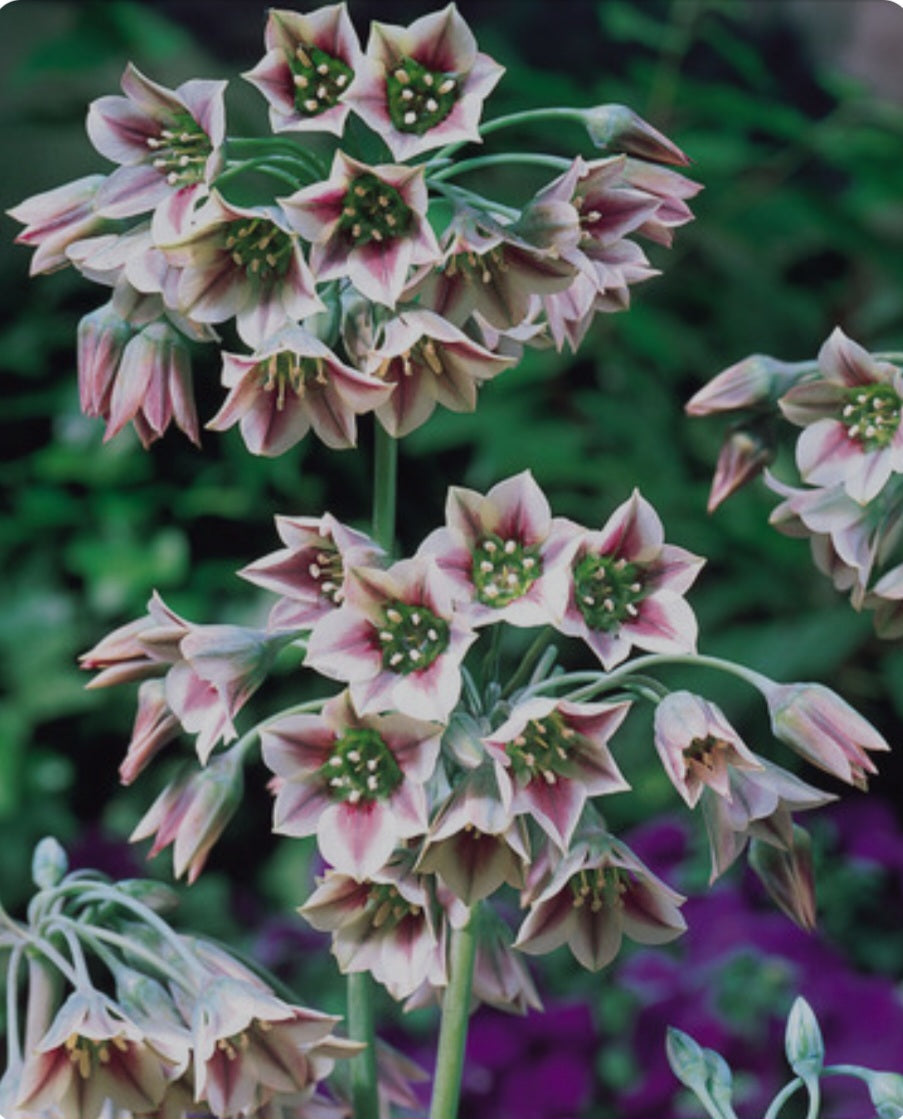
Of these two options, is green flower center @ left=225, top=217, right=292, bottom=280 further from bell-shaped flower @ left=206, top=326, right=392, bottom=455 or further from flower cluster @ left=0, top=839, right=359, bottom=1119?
flower cluster @ left=0, top=839, right=359, bottom=1119

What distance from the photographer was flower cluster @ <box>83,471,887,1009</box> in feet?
2.18

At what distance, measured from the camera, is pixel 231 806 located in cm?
75

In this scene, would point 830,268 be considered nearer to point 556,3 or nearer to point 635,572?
point 556,3

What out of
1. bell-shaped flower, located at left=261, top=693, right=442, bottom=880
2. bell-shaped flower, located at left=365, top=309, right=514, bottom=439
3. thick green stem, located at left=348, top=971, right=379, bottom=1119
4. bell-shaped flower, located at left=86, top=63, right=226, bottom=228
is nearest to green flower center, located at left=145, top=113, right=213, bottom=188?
bell-shaped flower, located at left=86, top=63, right=226, bottom=228

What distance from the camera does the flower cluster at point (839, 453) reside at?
0.77 m

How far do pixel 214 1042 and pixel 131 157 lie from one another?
1.08ft

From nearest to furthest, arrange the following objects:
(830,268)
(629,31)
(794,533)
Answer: (794,533)
(629,31)
(830,268)

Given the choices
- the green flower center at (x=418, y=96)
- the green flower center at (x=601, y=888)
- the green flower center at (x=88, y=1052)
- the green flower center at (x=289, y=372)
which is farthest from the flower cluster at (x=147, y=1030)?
the green flower center at (x=418, y=96)

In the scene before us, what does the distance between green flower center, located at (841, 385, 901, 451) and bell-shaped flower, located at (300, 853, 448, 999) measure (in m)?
0.25

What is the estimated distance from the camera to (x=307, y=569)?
0.70 meters

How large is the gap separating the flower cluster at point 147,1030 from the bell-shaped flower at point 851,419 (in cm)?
29

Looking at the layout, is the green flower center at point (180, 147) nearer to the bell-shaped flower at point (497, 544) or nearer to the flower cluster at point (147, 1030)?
the bell-shaped flower at point (497, 544)

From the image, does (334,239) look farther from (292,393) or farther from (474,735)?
(474,735)

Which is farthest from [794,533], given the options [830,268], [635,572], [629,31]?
[830,268]
